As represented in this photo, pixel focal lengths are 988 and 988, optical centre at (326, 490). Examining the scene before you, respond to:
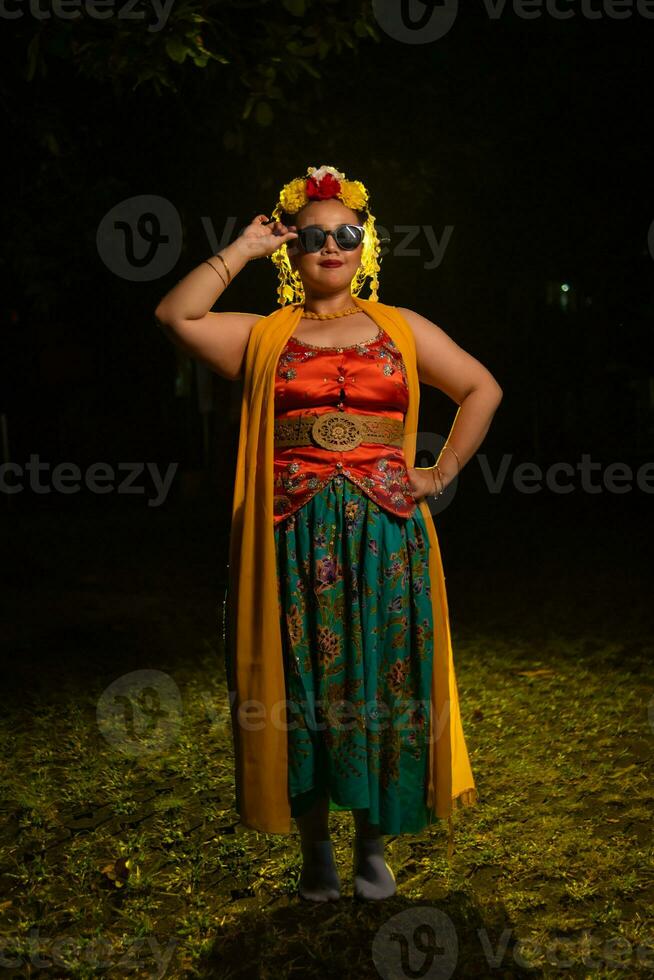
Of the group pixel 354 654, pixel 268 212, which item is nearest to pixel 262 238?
pixel 354 654

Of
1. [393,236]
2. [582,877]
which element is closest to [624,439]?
[393,236]

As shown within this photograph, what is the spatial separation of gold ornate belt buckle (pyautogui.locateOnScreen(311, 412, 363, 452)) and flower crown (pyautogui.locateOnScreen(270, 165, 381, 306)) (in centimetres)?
48

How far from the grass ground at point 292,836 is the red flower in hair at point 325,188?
7.86 ft

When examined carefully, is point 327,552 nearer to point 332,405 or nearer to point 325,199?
point 332,405

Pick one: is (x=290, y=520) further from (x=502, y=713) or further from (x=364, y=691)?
(x=502, y=713)

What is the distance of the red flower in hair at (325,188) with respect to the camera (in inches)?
126

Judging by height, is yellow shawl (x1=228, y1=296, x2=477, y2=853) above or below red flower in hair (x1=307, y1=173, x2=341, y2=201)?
below

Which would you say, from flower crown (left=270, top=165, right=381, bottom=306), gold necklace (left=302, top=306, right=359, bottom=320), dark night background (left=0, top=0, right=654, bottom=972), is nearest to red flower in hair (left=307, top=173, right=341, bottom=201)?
flower crown (left=270, top=165, right=381, bottom=306)

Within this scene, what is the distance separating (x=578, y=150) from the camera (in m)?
12.6

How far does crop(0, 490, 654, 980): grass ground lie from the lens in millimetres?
3197

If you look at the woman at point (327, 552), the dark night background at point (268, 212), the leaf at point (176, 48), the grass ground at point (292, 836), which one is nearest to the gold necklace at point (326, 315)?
the woman at point (327, 552)

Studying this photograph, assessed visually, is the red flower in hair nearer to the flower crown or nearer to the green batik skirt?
the flower crown

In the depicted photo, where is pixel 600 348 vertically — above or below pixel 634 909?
above

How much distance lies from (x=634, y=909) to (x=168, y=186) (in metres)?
10.0
